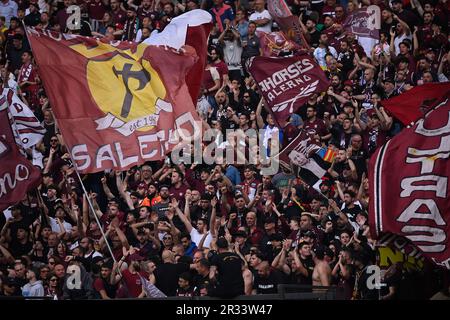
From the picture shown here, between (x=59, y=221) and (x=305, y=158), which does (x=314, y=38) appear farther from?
(x=59, y=221)

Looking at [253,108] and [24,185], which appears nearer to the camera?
[24,185]

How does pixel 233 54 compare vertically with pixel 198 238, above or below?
below

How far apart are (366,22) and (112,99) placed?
22.1ft

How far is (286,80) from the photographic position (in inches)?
A: 808

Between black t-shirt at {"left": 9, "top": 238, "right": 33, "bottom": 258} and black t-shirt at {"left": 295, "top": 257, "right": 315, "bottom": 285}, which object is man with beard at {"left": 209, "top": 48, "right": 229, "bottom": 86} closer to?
black t-shirt at {"left": 9, "top": 238, "right": 33, "bottom": 258}

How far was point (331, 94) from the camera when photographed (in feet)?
70.7

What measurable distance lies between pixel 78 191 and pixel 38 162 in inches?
47.7

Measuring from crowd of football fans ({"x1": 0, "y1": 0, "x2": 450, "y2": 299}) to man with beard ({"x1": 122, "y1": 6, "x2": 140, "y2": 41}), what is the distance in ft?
0.08

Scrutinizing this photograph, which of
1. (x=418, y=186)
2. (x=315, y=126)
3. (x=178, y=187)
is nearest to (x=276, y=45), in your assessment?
(x=315, y=126)

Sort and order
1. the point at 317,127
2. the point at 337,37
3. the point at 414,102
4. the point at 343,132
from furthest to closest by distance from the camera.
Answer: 1. the point at 337,37
2. the point at 317,127
3. the point at 343,132
4. the point at 414,102

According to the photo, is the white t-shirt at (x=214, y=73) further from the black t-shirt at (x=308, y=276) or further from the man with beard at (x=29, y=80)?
the black t-shirt at (x=308, y=276)
